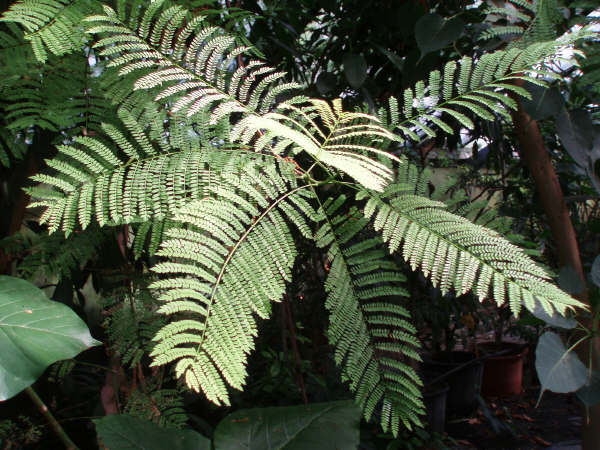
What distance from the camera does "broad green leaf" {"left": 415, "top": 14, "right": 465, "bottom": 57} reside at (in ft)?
2.71

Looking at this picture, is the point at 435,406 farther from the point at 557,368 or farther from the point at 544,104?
the point at 544,104

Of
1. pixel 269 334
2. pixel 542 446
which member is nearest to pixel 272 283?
pixel 269 334

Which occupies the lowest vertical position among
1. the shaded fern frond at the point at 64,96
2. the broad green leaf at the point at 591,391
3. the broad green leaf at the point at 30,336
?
the broad green leaf at the point at 591,391

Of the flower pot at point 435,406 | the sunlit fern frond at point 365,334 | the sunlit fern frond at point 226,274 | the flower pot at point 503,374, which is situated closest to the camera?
the sunlit fern frond at point 226,274

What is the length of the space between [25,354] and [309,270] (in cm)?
111

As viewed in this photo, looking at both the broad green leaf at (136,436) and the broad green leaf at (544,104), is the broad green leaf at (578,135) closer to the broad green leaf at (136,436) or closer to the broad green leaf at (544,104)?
A: the broad green leaf at (544,104)

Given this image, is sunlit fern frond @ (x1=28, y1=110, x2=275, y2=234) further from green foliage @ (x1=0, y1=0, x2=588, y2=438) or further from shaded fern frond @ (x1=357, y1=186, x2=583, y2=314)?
shaded fern frond @ (x1=357, y1=186, x2=583, y2=314)

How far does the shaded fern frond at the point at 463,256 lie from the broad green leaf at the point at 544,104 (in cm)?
45

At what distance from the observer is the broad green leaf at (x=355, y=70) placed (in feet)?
3.37

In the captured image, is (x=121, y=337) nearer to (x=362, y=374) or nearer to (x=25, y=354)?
(x=25, y=354)

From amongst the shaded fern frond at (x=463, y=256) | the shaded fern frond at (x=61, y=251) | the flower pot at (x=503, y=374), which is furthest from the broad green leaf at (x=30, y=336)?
the flower pot at (x=503, y=374)

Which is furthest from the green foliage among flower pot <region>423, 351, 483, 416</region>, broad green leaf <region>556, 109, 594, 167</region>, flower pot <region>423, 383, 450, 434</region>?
flower pot <region>423, 351, 483, 416</region>

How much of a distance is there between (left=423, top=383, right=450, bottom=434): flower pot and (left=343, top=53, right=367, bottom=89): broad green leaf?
148cm

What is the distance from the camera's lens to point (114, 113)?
0.65 meters
